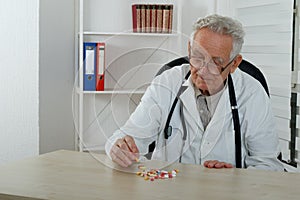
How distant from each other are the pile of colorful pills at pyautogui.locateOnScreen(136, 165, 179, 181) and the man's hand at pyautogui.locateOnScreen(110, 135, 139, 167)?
0.04 meters

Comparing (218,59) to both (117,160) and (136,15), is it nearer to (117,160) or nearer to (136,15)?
(117,160)

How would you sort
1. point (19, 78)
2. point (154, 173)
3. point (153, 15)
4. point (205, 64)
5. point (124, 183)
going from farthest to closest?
point (153, 15)
point (19, 78)
point (205, 64)
point (154, 173)
point (124, 183)

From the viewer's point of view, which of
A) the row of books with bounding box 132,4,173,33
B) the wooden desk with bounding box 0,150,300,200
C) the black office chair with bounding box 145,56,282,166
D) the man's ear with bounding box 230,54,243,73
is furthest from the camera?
the row of books with bounding box 132,4,173,33

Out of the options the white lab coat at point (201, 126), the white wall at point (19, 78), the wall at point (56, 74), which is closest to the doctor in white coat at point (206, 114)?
the white lab coat at point (201, 126)

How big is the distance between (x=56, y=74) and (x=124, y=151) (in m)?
1.93

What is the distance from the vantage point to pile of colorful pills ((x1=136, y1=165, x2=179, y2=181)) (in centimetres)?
172

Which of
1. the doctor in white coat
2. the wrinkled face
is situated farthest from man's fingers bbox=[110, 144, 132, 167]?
the wrinkled face

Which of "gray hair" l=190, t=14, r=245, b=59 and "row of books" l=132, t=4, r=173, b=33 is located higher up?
"row of books" l=132, t=4, r=173, b=33

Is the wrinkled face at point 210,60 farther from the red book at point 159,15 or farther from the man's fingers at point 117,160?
the red book at point 159,15

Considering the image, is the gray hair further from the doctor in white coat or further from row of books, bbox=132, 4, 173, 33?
row of books, bbox=132, 4, 173, 33

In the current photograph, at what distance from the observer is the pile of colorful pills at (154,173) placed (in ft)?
5.65

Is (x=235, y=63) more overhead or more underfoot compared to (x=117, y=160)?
more overhead

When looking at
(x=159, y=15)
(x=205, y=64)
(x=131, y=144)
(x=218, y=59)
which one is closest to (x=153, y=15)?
(x=159, y=15)

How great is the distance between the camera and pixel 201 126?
6.64ft
